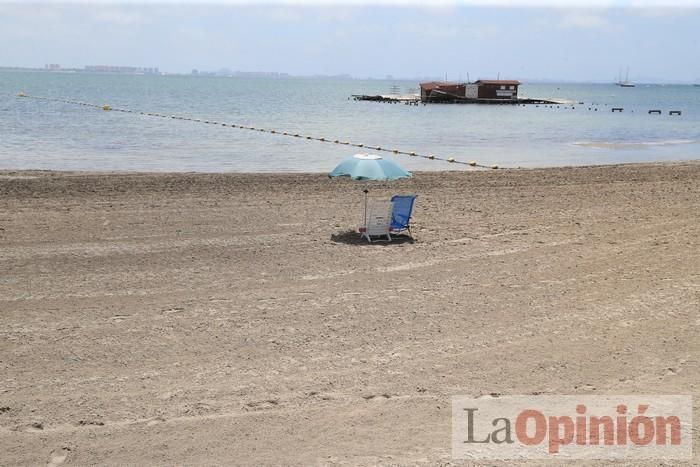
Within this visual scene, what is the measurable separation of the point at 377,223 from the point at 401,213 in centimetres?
52

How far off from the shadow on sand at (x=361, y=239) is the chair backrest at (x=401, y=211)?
0.69 ft

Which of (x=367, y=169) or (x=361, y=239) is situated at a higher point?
(x=367, y=169)

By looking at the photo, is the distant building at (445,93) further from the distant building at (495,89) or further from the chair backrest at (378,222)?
the chair backrest at (378,222)

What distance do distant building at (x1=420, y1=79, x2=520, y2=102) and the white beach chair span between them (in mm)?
85727

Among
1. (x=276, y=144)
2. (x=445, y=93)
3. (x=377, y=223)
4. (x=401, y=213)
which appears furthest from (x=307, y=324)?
(x=445, y=93)

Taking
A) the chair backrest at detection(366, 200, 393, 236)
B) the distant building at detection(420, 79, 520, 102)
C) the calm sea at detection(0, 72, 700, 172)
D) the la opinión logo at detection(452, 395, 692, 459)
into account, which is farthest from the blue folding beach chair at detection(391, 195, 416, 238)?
the distant building at detection(420, 79, 520, 102)

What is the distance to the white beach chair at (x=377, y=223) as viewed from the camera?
11523 mm

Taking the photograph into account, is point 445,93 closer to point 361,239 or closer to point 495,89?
point 495,89

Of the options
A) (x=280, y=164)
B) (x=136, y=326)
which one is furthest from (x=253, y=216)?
(x=280, y=164)

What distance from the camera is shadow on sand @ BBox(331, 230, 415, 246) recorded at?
1144 centimetres

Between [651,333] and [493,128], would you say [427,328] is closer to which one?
[651,333]

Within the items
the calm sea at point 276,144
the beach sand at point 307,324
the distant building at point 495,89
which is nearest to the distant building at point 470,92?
the distant building at point 495,89

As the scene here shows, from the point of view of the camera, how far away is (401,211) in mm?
11828

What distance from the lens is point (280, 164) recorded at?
25188 mm
